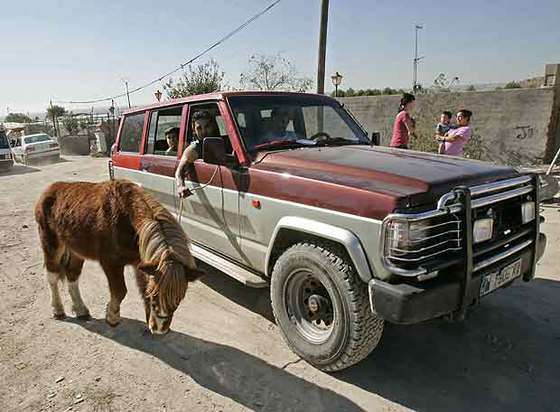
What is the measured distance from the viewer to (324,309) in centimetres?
314

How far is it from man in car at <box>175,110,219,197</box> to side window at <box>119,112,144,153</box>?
1491mm

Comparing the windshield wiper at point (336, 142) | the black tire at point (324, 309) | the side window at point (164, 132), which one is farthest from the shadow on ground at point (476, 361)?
the side window at point (164, 132)

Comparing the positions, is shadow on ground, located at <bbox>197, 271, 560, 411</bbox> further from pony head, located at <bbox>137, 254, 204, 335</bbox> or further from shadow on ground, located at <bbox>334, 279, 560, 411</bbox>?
pony head, located at <bbox>137, 254, 204, 335</bbox>

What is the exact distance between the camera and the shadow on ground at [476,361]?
279 cm

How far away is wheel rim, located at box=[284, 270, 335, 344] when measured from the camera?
10.2ft

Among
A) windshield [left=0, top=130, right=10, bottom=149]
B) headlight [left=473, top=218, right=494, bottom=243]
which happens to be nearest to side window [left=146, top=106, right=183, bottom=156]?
headlight [left=473, top=218, right=494, bottom=243]

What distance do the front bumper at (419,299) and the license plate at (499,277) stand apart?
10 centimetres

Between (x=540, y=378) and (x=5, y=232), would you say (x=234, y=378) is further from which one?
(x=5, y=232)

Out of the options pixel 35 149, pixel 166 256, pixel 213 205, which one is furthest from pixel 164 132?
pixel 35 149

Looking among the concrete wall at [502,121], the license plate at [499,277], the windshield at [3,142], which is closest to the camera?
the license plate at [499,277]

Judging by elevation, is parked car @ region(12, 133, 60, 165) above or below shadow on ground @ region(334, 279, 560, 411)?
above

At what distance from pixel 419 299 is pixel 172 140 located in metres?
3.40

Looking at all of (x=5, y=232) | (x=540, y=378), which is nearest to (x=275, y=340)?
(x=540, y=378)

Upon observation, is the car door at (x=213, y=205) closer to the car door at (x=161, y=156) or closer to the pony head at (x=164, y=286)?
the car door at (x=161, y=156)
